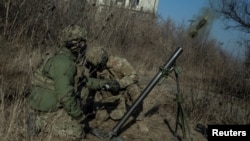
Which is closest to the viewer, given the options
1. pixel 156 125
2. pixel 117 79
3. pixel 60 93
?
pixel 60 93

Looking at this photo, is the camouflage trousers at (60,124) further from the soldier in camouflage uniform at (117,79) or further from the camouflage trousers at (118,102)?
the camouflage trousers at (118,102)

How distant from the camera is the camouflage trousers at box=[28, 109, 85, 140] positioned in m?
4.84

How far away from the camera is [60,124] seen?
4.96 m

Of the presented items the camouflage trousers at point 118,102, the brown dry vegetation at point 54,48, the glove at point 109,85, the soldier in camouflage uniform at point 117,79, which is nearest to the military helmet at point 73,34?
the brown dry vegetation at point 54,48

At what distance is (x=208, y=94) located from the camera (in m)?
7.94

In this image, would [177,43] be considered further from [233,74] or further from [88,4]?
[233,74]

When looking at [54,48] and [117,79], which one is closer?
[117,79]

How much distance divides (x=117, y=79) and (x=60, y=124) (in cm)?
152

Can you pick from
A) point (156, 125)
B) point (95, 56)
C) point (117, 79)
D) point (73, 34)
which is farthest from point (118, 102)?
point (73, 34)

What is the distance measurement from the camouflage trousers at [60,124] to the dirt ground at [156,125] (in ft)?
1.11

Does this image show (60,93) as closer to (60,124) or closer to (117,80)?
(60,124)

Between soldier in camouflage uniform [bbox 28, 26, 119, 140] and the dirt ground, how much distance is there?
478mm

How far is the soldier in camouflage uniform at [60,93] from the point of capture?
15.1 feet

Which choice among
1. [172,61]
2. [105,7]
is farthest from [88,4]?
[172,61]
